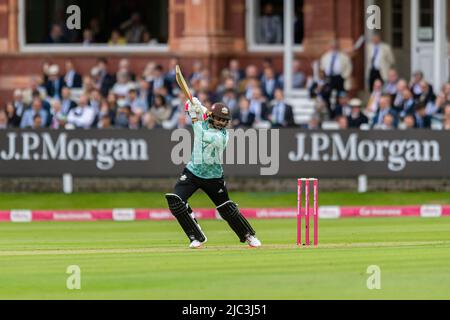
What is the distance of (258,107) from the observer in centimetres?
3034

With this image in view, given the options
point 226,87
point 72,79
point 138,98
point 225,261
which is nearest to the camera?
point 225,261

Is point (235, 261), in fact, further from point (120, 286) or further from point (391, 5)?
point (391, 5)

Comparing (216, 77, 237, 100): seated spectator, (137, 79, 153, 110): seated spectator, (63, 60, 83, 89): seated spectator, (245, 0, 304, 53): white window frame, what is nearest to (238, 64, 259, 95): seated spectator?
(216, 77, 237, 100): seated spectator

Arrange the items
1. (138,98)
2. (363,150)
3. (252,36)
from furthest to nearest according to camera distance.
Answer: (252,36) < (138,98) < (363,150)

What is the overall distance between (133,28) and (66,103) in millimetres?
4855

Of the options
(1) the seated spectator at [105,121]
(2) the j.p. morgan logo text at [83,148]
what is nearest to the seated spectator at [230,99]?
(2) the j.p. morgan logo text at [83,148]

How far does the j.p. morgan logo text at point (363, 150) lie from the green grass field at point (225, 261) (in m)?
3.47

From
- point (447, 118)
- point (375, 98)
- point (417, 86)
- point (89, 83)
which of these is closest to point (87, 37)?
point (89, 83)

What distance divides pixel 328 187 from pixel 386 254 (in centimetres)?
1050

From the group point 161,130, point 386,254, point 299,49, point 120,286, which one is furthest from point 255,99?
point 120,286

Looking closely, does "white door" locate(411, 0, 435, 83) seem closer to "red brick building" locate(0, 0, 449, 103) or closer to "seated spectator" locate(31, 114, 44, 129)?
"red brick building" locate(0, 0, 449, 103)

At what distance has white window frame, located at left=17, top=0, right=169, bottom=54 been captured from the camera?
34750 millimetres

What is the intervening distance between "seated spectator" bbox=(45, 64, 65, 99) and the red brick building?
5.73ft

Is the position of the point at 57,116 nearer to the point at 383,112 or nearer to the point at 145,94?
the point at 145,94
